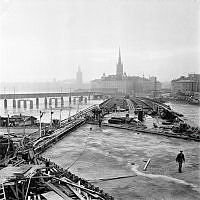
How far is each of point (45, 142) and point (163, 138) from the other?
32.2 feet

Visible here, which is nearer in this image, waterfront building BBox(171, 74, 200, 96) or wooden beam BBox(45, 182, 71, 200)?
wooden beam BBox(45, 182, 71, 200)

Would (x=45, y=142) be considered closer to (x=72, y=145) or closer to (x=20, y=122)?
(x=72, y=145)

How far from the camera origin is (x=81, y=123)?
3216 centimetres

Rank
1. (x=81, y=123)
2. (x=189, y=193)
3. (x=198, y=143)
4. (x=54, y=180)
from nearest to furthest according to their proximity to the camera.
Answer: (x=54, y=180) < (x=189, y=193) < (x=198, y=143) < (x=81, y=123)

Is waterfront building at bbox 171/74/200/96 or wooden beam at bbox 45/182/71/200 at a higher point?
waterfront building at bbox 171/74/200/96

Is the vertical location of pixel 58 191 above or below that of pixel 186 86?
below

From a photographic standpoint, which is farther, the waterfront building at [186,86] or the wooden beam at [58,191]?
the waterfront building at [186,86]

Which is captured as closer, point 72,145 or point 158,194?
point 158,194

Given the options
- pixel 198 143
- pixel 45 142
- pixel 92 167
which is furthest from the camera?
pixel 198 143

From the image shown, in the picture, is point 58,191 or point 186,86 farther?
point 186,86

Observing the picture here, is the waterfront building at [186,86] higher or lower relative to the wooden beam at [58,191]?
higher

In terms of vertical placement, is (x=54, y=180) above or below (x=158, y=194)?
above

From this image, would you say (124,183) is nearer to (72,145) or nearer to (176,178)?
(176,178)

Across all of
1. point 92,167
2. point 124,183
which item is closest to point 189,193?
point 124,183
